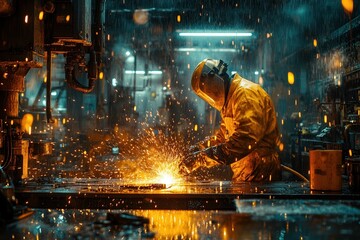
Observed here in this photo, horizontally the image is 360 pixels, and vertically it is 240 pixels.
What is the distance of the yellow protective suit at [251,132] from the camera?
4184mm

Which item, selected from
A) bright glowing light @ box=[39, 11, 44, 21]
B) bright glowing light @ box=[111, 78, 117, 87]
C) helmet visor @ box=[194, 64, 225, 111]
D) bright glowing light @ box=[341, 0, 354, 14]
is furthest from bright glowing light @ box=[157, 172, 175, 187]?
bright glowing light @ box=[111, 78, 117, 87]

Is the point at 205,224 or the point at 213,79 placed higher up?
the point at 213,79

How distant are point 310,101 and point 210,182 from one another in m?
10.4

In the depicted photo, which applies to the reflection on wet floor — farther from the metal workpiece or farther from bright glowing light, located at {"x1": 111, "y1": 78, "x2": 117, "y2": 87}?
bright glowing light, located at {"x1": 111, "y1": 78, "x2": 117, "y2": 87}

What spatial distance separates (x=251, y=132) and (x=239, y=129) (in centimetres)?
11

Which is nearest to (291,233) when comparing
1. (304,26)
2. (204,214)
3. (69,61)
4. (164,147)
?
(204,214)

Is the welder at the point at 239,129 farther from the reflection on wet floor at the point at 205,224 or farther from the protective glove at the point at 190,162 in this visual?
the reflection on wet floor at the point at 205,224

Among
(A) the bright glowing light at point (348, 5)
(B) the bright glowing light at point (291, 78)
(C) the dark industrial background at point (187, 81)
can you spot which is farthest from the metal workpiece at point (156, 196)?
(B) the bright glowing light at point (291, 78)

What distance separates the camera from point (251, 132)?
4172 mm

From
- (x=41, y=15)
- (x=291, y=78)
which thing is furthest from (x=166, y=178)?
(x=291, y=78)

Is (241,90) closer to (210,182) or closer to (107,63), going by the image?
(210,182)

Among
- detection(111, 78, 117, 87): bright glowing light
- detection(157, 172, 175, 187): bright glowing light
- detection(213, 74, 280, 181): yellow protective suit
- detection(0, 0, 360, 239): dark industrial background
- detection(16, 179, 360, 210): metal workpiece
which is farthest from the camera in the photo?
detection(111, 78, 117, 87): bright glowing light

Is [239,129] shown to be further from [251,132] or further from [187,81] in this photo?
[187,81]

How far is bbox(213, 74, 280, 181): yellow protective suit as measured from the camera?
13.7ft
